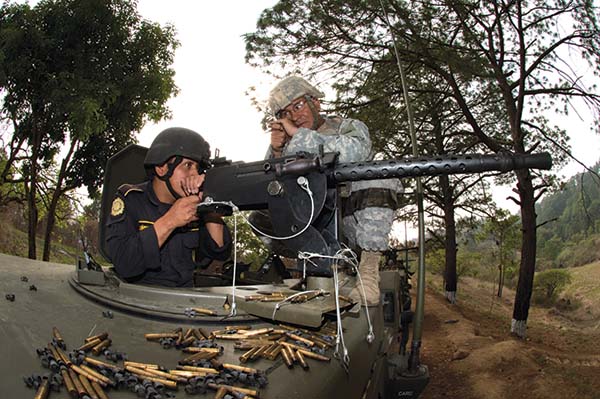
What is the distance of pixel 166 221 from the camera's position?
9.71ft

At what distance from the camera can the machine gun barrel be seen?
2.52 meters

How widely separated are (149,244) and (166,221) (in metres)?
0.16

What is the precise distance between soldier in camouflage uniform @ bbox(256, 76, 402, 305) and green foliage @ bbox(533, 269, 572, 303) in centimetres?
2259

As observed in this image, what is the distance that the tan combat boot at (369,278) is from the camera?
363 cm

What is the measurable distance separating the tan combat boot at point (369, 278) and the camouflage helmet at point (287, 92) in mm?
1344

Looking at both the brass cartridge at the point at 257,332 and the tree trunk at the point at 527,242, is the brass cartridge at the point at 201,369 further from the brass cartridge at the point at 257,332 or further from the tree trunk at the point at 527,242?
the tree trunk at the point at 527,242

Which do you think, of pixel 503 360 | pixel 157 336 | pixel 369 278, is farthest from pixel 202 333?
pixel 503 360

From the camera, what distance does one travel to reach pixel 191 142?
333 centimetres

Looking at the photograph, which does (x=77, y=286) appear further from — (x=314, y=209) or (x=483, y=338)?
(x=483, y=338)

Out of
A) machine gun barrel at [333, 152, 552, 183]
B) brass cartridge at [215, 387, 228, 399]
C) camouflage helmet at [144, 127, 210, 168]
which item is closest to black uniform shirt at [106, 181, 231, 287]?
camouflage helmet at [144, 127, 210, 168]

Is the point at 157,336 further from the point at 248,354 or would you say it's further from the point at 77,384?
the point at 77,384

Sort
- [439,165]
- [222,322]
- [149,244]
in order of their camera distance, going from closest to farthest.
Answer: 1. [222,322]
2. [439,165]
3. [149,244]

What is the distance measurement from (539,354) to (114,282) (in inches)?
356

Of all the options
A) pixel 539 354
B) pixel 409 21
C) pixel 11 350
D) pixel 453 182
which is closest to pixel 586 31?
pixel 409 21
